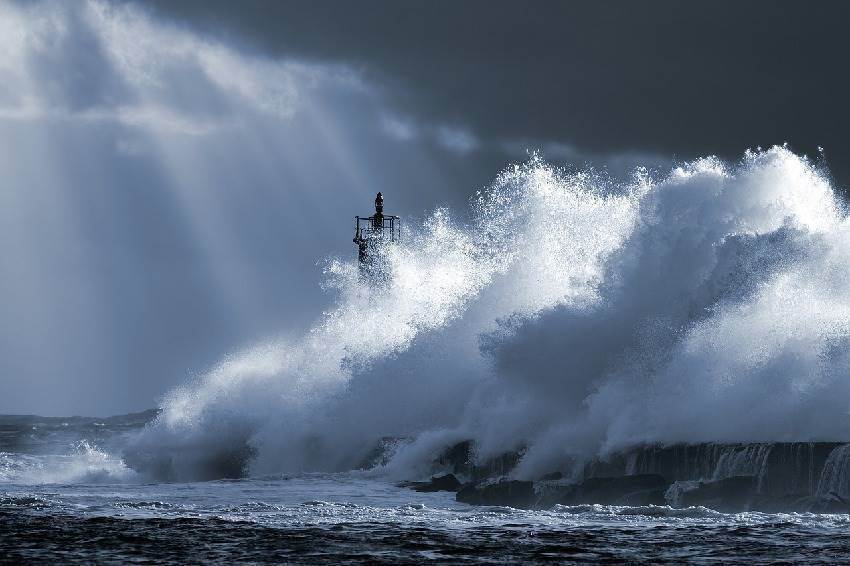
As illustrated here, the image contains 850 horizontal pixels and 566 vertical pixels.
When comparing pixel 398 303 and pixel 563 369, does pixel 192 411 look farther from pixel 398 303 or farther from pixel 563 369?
pixel 563 369

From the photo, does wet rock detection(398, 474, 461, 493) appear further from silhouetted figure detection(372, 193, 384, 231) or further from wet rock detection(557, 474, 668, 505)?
silhouetted figure detection(372, 193, 384, 231)

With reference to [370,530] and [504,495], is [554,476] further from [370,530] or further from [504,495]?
[370,530]

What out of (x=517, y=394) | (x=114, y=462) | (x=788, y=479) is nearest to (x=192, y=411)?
(x=114, y=462)

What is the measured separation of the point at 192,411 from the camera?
35.4m

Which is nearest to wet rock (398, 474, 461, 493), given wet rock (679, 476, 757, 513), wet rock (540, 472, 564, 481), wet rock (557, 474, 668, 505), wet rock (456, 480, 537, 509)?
wet rock (540, 472, 564, 481)

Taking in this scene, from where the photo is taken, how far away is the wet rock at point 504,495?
20078mm

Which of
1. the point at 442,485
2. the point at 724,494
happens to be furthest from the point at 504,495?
the point at 724,494

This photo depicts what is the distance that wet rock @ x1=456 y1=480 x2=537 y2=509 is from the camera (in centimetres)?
2008

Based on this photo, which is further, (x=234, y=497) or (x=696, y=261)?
(x=696, y=261)

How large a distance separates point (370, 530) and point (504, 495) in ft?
14.4

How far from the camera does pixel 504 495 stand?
20.3 metres

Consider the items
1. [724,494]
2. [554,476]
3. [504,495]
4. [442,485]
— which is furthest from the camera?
[442,485]

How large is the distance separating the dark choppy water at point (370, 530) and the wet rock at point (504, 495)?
1.18 ft

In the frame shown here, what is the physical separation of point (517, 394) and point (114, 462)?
42.1 feet
